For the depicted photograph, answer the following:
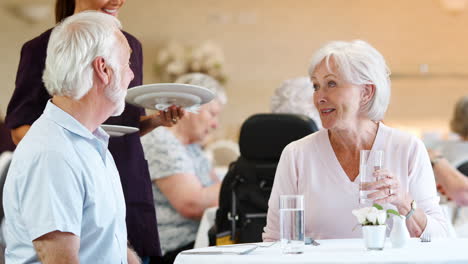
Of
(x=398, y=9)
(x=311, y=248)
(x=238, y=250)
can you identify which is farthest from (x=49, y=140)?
(x=398, y=9)

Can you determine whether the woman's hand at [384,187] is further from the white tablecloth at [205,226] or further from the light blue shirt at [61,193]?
the white tablecloth at [205,226]

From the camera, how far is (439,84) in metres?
9.31

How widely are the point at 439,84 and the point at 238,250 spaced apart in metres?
7.68

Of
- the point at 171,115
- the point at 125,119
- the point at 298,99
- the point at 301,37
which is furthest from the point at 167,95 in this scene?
the point at 301,37

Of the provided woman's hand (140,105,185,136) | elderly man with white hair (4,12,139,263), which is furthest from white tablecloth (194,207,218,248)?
elderly man with white hair (4,12,139,263)

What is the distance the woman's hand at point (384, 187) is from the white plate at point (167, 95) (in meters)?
0.65

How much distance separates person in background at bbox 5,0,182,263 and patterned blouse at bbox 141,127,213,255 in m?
0.83

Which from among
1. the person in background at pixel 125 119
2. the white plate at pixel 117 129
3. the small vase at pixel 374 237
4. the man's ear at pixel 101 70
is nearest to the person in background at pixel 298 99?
the person in background at pixel 125 119

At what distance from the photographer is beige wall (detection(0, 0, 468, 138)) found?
358 inches

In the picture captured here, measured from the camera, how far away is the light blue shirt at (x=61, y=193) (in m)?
1.78

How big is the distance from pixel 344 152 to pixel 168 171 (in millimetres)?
1244

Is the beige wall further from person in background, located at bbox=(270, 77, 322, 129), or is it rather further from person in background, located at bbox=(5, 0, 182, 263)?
person in background, located at bbox=(5, 0, 182, 263)

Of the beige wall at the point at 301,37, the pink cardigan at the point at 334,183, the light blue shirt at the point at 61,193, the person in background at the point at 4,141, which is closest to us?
the light blue shirt at the point at 61,193

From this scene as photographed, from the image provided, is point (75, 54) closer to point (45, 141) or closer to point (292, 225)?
point (45, 141)
